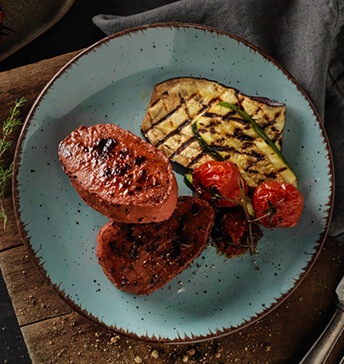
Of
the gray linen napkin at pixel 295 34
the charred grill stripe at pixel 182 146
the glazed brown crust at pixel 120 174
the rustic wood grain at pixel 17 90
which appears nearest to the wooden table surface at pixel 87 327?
the rustic wood grain at pixel 17 90

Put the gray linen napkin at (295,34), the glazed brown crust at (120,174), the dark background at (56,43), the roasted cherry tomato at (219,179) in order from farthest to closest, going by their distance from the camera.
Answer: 1. the dark background at (56,43)
2. the gray linen napkin at (295,34)
3. the roasted cherry tomato at (219,179)
4. the glazed brown crust at (120,174)

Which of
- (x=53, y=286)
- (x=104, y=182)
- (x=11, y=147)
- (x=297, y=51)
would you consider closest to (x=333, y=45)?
(x=297, y=51)

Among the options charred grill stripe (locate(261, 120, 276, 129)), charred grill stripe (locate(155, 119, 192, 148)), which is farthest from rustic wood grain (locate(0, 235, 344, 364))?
charred grill stripe (locate(155, 119, 192, 148))

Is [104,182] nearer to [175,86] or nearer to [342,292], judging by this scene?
[175,86]

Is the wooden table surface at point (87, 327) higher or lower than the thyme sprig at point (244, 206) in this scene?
lower

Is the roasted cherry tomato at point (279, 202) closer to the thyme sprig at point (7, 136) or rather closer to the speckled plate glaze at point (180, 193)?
the speckled plate glaze at point (180, 193)

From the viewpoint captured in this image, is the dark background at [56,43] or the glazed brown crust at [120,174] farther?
the dark background at [56,43]
